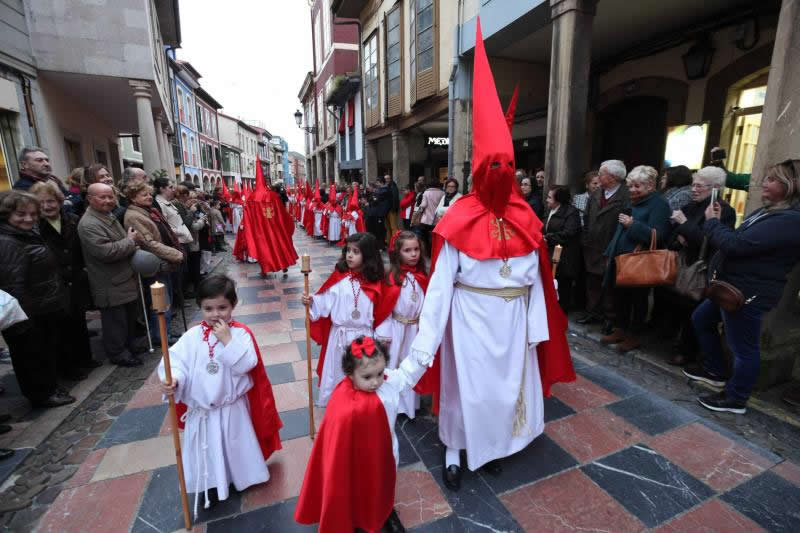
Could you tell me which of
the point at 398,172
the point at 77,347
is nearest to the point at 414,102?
the point at 398,172

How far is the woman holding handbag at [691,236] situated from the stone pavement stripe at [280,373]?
358cm

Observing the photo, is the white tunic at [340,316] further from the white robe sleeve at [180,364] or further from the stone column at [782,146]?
the stone column at [782,146]

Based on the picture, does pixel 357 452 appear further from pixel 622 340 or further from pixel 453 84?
pixel 453 84

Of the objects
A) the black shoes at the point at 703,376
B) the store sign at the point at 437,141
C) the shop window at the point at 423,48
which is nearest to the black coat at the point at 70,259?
the black shoes at the point at 703,376

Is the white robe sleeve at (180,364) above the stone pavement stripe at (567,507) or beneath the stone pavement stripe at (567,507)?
above

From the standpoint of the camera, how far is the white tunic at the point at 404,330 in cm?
280

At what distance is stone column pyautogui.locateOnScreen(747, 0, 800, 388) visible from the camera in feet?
9.43

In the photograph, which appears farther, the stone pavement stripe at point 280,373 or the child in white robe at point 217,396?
the stone pavement stripe at point 280,373

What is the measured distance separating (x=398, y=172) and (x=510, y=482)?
439 inches

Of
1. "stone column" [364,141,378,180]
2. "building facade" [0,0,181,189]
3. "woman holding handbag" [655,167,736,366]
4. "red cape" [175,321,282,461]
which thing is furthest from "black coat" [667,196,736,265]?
"stone column" [364,141,378,180]

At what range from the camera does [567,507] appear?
214 cm

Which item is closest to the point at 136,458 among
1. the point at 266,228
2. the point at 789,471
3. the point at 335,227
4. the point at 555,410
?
the point at 555,410

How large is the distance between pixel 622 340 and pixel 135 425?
4536mm

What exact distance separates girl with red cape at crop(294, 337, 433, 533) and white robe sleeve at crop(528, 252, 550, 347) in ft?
2.90
